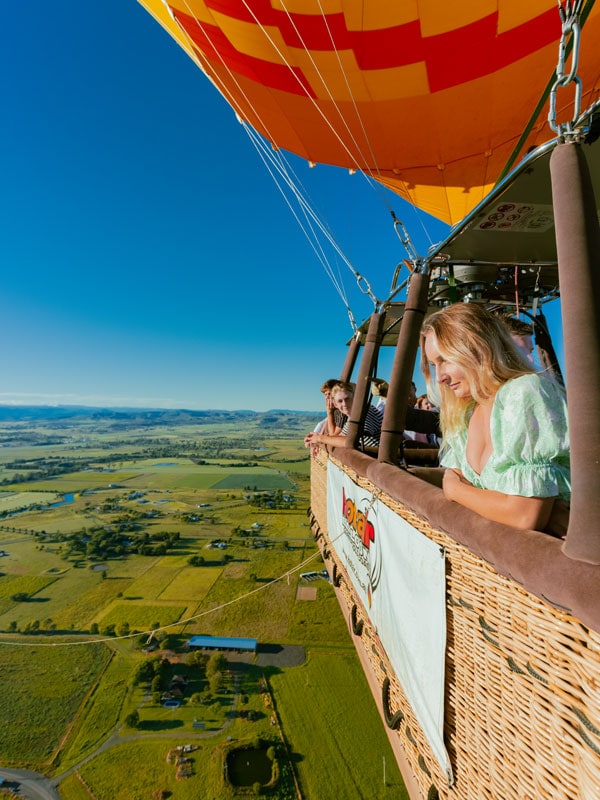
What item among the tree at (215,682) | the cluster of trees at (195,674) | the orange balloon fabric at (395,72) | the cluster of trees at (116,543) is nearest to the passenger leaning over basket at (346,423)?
the orange balloon fabric at (395,72)

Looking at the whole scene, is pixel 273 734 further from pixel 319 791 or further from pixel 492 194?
pixel 492 194

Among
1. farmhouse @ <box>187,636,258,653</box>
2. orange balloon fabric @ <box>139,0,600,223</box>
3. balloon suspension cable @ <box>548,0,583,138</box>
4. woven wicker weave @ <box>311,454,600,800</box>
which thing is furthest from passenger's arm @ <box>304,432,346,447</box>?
farmhouse @ <box>187,636,258,653</box>

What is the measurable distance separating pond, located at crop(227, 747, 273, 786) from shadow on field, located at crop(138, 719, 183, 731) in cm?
436

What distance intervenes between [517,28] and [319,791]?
33883 millimetres

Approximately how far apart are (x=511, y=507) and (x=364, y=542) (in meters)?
1.44

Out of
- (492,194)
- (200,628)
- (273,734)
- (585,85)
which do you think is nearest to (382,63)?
(585,85)

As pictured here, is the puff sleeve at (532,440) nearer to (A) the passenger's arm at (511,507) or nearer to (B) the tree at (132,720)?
A: (A) the passenger's arm at (511,507)

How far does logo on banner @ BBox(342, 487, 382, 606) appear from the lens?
2.10 meters

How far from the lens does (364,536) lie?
7.61ft

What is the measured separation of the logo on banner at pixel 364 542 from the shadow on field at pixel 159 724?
110 ft

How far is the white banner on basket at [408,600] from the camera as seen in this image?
1367 mm

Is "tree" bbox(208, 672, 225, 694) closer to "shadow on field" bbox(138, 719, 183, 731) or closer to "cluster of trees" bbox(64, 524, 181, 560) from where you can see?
"shadow on field" bbox(138, 719, 183, 731)

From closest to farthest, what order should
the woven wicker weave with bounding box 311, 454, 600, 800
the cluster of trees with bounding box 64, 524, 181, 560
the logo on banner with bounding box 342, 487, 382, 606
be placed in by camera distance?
the woven wicker weave with bounding box 311, 454, 600, 800, the logo on banner with bounding box 342, 487, 382, 606, the cluster of trees with bounding box 64, 524, 181, 560

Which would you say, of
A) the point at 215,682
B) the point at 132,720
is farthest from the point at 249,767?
the point at 132,720
